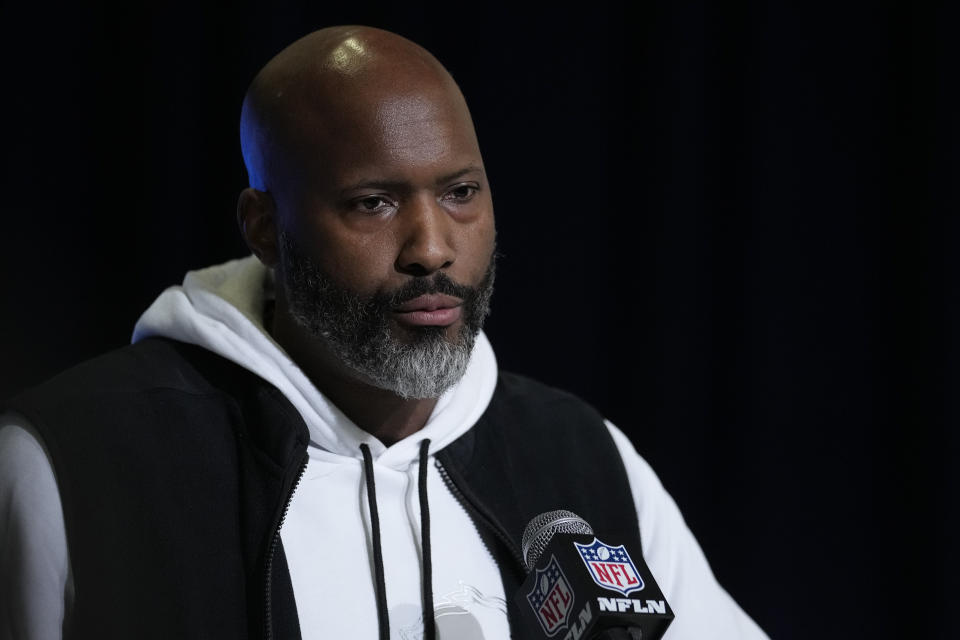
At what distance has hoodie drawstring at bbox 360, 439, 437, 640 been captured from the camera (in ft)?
4.09

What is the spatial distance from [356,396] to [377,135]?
0.32 m

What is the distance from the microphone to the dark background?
1080 mm

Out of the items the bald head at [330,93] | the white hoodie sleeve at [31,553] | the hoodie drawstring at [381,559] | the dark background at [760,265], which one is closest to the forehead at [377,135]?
the bald head at [330,93]

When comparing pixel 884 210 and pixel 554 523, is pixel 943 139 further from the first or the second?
pixel 554 523

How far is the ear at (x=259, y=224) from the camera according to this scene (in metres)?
1.41

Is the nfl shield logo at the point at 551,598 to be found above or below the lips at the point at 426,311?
below

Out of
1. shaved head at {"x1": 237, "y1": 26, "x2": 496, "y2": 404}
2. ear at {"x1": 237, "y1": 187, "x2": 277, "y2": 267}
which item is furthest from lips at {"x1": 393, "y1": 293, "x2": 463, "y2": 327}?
ear at {"x1": 237, "y1": 187, "x2": 277, "y2": 267}

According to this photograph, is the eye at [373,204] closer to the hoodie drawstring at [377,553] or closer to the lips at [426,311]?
the lips at [426,311]

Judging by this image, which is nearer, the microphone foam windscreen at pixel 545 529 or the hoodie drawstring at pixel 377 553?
the microphone foam windscreen at pixel 545 529

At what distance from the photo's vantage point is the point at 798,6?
2.14 metres

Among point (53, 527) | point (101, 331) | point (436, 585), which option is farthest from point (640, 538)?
point (101, 331)

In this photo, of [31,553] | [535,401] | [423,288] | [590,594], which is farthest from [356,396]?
[590,594]

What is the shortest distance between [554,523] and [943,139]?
1.39 metres

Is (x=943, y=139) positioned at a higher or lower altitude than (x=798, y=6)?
lower
